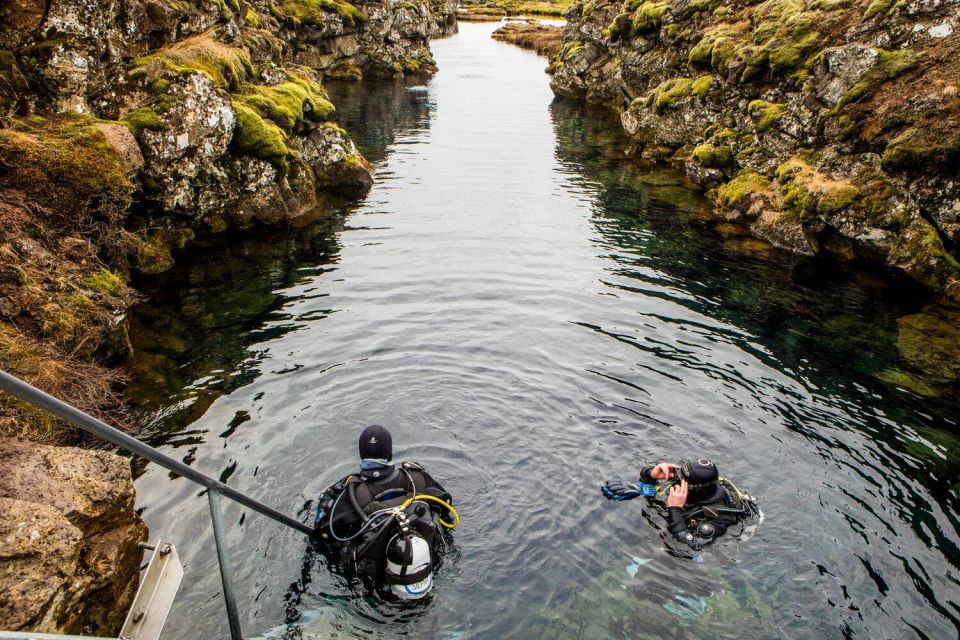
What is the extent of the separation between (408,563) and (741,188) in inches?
1016

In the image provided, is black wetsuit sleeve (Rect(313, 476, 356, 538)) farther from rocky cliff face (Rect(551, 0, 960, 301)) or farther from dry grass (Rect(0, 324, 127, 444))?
rocky cliff face (Rect(551, 0, 960, 301))

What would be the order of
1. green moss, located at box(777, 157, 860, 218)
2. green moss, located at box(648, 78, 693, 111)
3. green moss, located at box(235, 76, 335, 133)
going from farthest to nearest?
green moss, located at box(648, 78, 693, 111) < green moss, located at box(235, 76, 335, 133) < green moss, located at box(777, 157, 860, 218)

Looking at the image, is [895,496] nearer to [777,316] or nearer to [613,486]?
[613,486]

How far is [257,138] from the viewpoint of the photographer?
21859 millimetres

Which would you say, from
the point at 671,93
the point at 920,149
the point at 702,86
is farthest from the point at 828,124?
the point at 671,93

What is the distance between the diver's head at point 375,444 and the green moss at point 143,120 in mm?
15479

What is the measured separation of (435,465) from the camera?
10.7m

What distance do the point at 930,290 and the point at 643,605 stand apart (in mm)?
18749

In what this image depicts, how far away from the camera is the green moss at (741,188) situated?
26062 mm

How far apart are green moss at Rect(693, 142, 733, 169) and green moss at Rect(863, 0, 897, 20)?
7.72m

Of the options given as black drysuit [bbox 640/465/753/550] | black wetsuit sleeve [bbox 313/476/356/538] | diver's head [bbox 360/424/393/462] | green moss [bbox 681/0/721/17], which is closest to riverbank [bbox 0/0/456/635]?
black wetsuit sleeve [bbox 313/476/356/538]

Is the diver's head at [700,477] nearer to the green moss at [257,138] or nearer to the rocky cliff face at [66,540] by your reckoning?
the rocky cliff face at [66,540]

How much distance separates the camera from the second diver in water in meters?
7.04

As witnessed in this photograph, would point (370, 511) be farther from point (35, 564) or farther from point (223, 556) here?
point (35, 564)
